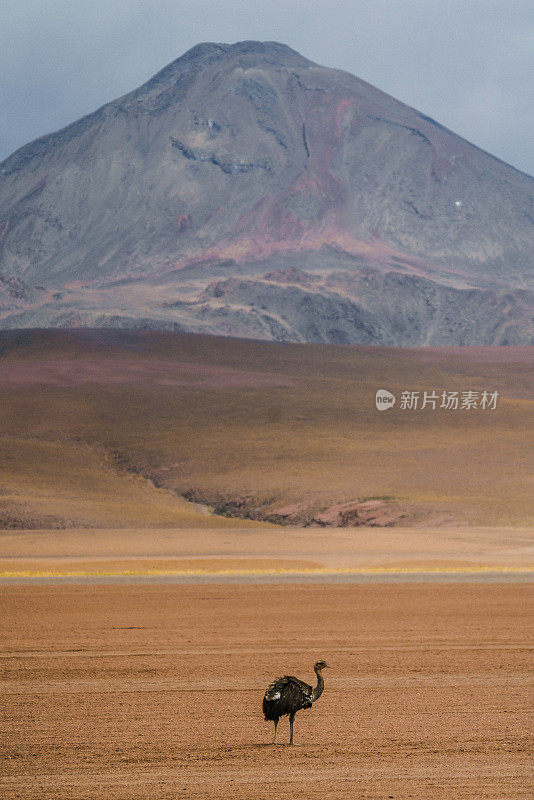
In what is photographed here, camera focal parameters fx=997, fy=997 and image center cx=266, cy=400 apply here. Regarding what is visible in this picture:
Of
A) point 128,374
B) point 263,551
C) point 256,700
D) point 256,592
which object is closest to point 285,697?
point 256,700

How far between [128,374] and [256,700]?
78.5m

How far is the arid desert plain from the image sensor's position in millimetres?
9805

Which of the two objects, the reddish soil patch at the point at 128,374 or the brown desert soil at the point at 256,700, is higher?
the reddish soil patch at the point at 128,374

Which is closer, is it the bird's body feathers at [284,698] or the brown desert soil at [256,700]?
the bird's body feathers at [284,698]

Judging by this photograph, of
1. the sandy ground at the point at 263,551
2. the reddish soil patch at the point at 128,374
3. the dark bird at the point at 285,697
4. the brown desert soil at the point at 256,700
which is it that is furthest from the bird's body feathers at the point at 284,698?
the reddish soil patch at the point at 128,374

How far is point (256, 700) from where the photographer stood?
12.4 metres

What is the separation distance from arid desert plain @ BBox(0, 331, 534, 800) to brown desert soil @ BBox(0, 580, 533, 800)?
44 millimetres

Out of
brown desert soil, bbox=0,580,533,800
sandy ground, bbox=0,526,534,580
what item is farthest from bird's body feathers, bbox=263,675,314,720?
sandy ground, bbox=0,526,534,580

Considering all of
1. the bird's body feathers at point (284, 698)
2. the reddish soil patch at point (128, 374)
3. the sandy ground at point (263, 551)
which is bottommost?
the sandy ground at point (263, 551)

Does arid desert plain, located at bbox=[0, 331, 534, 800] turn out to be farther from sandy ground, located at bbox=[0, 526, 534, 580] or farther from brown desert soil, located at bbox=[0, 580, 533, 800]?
sandy ground, located at bbox=[0, 526, 534, 580]

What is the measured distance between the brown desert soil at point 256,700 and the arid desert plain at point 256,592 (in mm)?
44

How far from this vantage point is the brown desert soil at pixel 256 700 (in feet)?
30.1

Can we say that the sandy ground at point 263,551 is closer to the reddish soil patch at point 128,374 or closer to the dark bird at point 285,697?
the dark bird at point 285,697

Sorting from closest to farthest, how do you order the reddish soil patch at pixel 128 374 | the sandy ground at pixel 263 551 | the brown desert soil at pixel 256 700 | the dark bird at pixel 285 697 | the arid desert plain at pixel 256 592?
the dark bird at pixel 285 697
the brown desert soil at pixel 256 700
the arid desert plain at pixel 256 592
the sandy ground at pixel 263 551
the reddish soil patch at pixel 128 374
